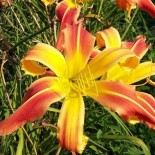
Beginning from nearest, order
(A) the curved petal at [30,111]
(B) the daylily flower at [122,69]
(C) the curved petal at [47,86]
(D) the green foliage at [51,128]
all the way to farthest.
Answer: (A) the curved petal at [30,111]
(C) the curved petal at [47,86]
(B) the daylily flower at [122,69]
(D) the green foliage at [51,128]

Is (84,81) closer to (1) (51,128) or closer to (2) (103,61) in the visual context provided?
(2) (103,61)

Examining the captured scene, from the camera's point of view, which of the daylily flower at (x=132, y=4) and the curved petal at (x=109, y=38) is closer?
the curved petal at (x=109, y=38)

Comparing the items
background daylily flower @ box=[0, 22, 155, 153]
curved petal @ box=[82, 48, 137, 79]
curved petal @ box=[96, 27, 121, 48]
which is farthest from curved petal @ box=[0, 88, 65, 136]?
curved petal @ box=[96, 27, 121, 48]

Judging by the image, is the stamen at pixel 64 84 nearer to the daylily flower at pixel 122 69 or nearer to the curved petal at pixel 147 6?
the daylily flower at pixel 122 69

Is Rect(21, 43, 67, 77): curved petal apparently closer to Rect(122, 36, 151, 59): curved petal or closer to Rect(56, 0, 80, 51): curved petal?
Rect(56, 0, 80, 51): curved petal

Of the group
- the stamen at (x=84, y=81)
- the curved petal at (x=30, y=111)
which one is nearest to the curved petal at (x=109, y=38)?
the stamen at (x=84, y=81)

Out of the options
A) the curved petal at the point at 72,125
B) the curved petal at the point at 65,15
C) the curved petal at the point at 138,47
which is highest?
the curved petal at the point at 65,15

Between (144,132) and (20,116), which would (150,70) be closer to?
(20,116)

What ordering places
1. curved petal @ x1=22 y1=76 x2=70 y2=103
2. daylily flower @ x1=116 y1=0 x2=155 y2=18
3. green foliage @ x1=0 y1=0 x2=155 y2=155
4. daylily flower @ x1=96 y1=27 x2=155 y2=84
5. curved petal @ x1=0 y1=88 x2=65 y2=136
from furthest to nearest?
green foliage @ x1=0 y1=0 x2=155 y2=155
daylily flower @ x1=116 y1=0 x2=155 y2=18
daylily flower @ x1=96 y1=27 x2=155 y2=84
curved petal @ x1=22 y1=76 x2=70 y2=103
curved petal @ x1=0 y1=88 x2=65 y2=136

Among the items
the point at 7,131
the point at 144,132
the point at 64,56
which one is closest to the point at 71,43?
the point at 64,56
